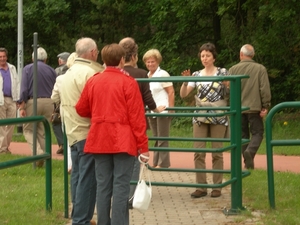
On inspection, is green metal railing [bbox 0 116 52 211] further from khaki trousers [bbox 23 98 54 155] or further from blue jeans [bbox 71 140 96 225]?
khaki trousers [bbox 23 98 54 155]

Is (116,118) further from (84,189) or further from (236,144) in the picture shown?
(236,144)

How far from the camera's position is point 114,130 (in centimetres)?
689

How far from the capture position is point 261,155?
13.9m

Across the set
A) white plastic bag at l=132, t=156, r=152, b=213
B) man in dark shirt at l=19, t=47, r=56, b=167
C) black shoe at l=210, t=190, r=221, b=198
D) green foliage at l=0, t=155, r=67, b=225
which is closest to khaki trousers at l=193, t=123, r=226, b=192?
black shoe at l=210, t=190, r=221, b=198

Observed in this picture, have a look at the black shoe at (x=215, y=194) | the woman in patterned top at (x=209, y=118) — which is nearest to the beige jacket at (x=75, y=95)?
the woman in patterned top at (x=209, y=118)

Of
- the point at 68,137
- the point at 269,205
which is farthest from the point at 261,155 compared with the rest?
the point at 68,137

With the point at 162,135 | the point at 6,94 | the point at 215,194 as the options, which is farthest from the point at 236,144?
the point at 6,94

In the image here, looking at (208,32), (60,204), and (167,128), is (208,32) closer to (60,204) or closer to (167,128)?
(167,128)

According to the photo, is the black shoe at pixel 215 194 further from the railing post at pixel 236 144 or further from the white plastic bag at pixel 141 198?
the white plastic bag at pixel 141 198

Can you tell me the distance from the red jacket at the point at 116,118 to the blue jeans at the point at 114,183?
111mm

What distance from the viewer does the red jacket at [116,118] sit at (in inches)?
271

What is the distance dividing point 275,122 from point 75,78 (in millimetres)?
13104

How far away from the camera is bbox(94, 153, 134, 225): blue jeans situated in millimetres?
6992

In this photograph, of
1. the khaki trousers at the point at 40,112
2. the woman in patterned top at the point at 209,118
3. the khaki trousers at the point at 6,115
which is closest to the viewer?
the woman in patterned top at the point at 209,118
